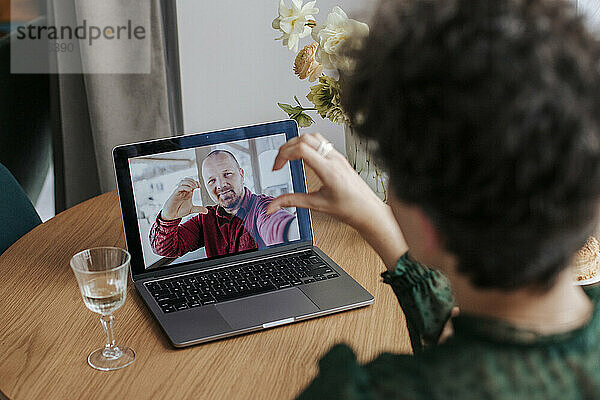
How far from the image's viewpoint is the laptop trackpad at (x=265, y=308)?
1.11 metres

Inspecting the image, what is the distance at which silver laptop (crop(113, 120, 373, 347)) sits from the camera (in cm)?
118

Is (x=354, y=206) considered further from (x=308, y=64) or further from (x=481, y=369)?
(x=308, y=64)

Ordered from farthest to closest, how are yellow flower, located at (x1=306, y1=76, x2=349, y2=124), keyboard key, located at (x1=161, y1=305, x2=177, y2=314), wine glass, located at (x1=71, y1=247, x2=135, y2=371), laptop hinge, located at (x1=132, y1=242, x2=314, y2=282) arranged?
yellow flower, located at (x1=306, y1=76, x2=349, y2=124) → laptop hinge, located at (x1=132, y1=242, x2=314, y2=282) → keyboard key, located at (x1=161, y1=305, x2=177, y2=314) → wine glass, located at (x1=71, y1=247, x2=135, y2=371)

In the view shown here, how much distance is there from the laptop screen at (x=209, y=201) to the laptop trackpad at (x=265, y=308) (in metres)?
0.15

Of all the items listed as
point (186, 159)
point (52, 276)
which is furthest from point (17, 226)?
point (186, 159)

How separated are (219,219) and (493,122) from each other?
2.67 ft

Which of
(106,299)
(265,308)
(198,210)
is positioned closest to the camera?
(106,299)

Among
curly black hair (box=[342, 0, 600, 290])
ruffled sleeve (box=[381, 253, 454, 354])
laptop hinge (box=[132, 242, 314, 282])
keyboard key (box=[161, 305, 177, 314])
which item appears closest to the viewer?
curly black hair (box=[342, 0, 600, 290])

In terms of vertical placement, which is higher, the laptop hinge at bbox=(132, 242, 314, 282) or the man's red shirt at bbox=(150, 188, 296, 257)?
the man's red shirt at bbox=(150, 188, 296, 257)

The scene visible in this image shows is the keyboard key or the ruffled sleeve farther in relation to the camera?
the keyboard key

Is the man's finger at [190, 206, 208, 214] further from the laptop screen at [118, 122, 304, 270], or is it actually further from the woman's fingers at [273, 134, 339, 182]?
the woman's fingers at [273, 134, 339, 182]

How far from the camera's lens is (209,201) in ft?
4.20

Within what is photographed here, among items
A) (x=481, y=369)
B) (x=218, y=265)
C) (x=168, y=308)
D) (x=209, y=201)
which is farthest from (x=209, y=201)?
(x=481, y=369)

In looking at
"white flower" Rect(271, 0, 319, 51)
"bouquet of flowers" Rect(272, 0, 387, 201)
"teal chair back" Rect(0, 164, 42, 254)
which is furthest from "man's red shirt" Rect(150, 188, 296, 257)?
"teal chair back" Rect(0, 164, 42, 254)
